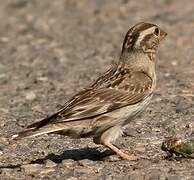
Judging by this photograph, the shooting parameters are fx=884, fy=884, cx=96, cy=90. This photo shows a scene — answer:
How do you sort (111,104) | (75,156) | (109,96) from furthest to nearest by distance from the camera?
(75,156) → (109,96) → (111,104)

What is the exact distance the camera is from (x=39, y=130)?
9453 mm

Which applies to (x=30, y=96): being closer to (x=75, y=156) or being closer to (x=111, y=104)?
(x=75, y=156)

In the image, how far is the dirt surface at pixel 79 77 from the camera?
9.81 metres

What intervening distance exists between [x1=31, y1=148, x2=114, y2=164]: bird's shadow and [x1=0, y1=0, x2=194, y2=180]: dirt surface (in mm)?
14

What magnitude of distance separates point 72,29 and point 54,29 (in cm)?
41

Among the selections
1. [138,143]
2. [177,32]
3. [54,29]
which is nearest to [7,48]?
[54,29]

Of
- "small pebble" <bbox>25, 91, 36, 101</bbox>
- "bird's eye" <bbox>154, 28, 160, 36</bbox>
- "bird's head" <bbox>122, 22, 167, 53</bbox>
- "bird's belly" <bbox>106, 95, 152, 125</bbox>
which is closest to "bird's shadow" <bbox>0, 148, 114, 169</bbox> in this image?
"bird's belly" <bbox>106, 95, 152, 125</bbox>

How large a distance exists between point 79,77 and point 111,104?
17.9ft

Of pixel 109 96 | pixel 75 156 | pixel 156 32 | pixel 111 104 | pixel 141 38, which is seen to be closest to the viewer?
pixel 111 104

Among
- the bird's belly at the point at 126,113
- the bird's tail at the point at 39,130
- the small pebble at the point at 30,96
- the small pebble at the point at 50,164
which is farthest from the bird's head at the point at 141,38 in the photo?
the small pebble at the point at 30,96

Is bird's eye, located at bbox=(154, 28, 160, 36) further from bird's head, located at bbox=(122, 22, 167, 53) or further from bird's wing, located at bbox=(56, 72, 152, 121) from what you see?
bird's wing, located at bbox=(56, 72, 152, 121)

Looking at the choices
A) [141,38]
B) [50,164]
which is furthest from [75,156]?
[141,38]

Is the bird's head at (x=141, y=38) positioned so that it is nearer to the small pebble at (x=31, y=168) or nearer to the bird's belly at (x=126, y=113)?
the bird's belly at (x=126, y=113)

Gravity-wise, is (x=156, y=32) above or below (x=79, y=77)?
above
